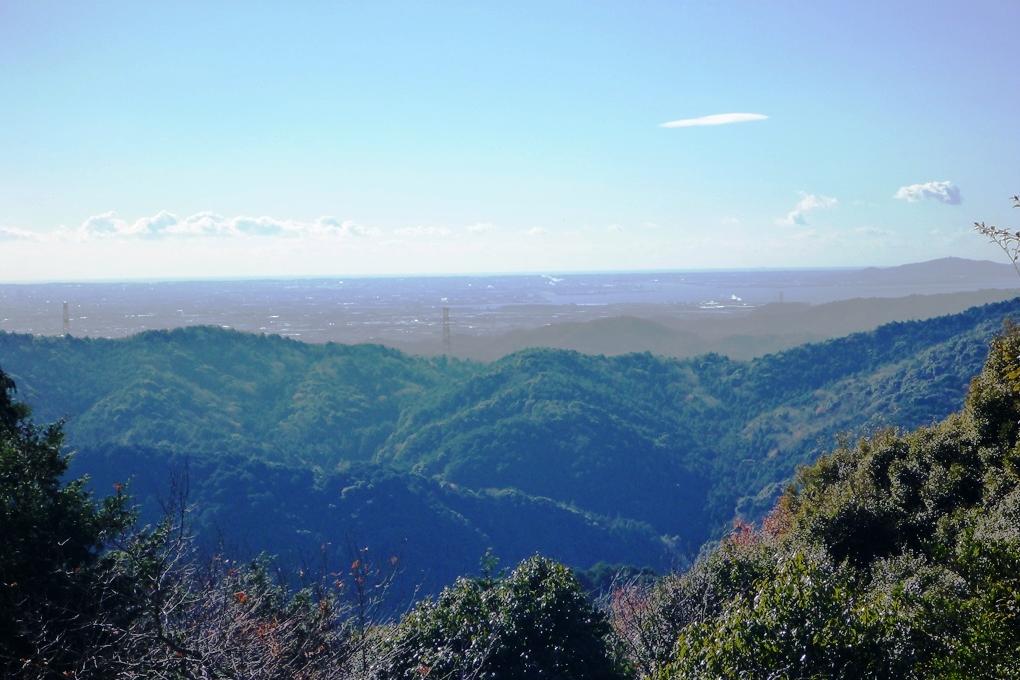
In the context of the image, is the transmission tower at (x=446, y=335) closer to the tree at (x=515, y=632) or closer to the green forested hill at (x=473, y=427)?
the green forested hill at (x=473, y=427)

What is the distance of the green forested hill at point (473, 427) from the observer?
50.9 meters

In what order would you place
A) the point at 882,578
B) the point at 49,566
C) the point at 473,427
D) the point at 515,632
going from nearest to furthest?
the point at 49,566
the point at 882,578
the point at 515,632
the point at 473,427

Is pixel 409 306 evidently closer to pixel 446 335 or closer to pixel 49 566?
pixel 446 335

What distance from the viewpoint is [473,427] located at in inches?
2753

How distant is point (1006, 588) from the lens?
249 inches

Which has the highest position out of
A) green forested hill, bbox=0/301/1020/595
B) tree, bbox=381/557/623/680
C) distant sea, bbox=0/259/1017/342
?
distant sea, bbox=0/259/1017/342

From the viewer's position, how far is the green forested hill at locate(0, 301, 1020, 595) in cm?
5091

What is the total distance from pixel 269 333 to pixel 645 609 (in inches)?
2845

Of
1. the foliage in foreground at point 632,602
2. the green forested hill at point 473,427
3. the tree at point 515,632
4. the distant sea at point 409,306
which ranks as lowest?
the green forested hill at point 473,427

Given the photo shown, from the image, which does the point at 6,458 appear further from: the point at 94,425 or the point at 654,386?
the point at 654,386

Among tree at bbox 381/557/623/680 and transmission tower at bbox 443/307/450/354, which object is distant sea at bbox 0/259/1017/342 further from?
tree at bbox 381/557/623/680

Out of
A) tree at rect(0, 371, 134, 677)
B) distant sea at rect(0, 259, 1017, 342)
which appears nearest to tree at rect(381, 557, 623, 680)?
tree at rect(0, 371, 134, 677)

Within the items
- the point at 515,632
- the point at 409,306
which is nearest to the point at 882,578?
the point at 515,632

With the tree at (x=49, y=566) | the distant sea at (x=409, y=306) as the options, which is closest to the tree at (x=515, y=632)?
the tree at (x=49, y=566)
